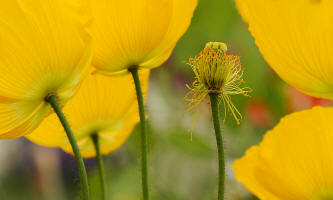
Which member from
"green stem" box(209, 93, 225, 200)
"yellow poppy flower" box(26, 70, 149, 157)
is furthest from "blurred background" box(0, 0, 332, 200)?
"green stem" box(209, 93, 225, 200)

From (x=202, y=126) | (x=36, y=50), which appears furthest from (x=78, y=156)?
(x=202, y=126)

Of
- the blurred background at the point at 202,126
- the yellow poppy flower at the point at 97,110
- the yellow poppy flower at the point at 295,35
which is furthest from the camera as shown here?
the blurred background at the point at 202,126

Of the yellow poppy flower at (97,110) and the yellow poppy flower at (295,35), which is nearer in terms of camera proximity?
the yellow poppy flower at (295,35)

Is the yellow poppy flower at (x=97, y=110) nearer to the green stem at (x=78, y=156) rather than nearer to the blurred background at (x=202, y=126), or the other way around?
the green stem at (x=78, y=156)

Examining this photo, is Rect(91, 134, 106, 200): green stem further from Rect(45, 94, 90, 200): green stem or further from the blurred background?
the blurred background

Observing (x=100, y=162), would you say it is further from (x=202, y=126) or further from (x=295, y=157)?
(x=202, y=126)

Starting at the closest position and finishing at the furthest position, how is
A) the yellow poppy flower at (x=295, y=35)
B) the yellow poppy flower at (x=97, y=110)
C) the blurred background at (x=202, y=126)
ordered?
1. the yellow poppy flower at (x=295, y=35)
2. the yellow poppy flower at (x=97, y=110)
3. the blurred background at (x=202, y=126)

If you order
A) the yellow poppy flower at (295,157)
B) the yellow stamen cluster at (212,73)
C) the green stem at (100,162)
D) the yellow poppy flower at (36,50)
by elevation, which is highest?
the yellow poppy flower at (36,50)

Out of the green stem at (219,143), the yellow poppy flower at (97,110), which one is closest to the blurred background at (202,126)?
the yellow poppy flower at (97,110)
